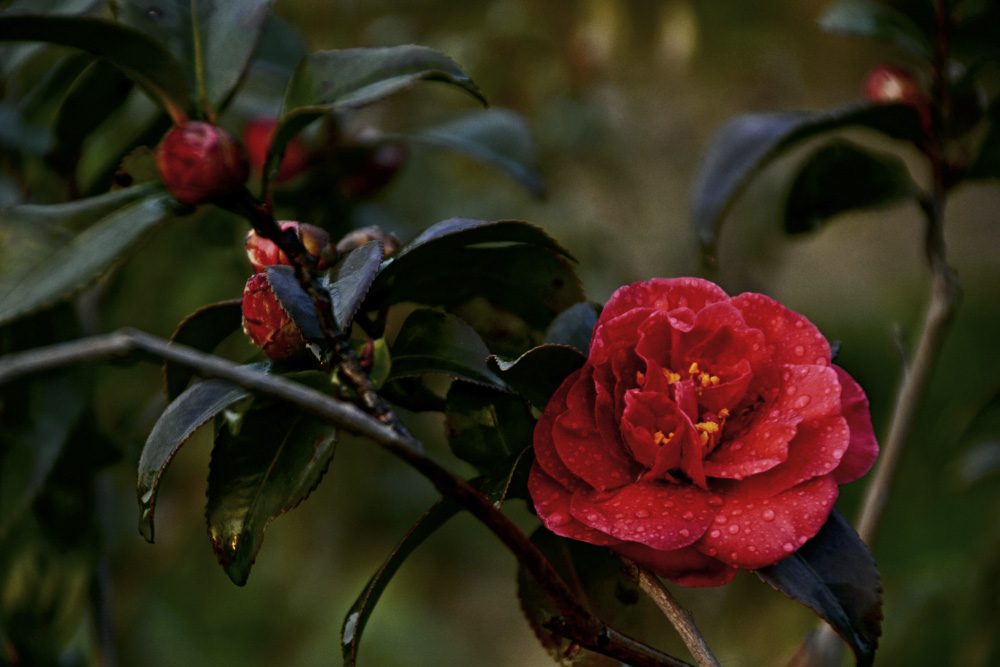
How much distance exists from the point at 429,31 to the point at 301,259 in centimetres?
147

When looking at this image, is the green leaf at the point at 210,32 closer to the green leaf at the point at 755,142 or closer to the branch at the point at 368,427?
the branch at the point at 368,427

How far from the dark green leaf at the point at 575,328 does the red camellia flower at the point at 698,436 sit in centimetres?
2

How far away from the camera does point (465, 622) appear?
2.10 metres

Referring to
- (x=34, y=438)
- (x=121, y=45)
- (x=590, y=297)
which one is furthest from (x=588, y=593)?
(x=590, y=297)

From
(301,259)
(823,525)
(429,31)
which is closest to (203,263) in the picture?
(301,259)

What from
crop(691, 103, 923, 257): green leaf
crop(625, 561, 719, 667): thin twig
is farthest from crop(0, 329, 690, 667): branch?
crop(691, 103, 923, 257): green leaf

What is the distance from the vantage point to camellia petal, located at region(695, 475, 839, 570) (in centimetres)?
33

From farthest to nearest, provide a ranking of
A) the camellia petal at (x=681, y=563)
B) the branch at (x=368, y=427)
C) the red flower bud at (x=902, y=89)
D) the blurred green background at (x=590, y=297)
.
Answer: the blurred green background at (x=590, y=297) → the red flower bud at (x=902, y=89) → the camellia petal at (x=681, y=563) → the branch at (x=368, y=427)

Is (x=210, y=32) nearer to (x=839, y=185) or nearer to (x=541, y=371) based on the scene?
(x=541, y=371)

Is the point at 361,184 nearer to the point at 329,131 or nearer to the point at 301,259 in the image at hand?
the point at 329,131

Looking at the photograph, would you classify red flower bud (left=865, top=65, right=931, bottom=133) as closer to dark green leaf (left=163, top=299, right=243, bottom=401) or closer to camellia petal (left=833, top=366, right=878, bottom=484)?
camellia petal (left=833, top=366, right=878, bottom=484)

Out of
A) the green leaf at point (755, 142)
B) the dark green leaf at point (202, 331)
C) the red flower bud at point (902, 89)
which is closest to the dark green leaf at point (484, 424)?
the dark green leaf at point (202, 331)

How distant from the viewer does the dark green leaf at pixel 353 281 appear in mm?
342

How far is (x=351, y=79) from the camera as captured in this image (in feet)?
1.26
